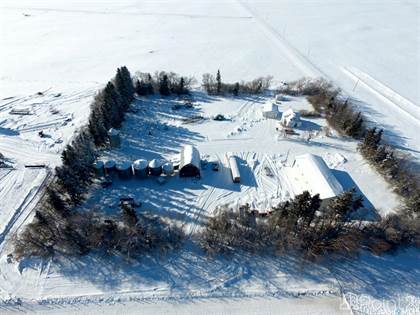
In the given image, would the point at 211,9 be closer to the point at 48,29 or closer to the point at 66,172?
the point at 48,29

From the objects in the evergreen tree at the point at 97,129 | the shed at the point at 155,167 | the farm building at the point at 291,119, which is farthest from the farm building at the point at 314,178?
the evergreen tree at the point at 97,129

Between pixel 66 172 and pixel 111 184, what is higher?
pixel 66 172

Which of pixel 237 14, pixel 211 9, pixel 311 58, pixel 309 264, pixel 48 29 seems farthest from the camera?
pixel 211 9

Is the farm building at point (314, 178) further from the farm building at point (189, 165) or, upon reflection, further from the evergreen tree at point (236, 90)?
the evergreen tree at point (236, 90)

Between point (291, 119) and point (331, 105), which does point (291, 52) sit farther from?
point (291, 119)

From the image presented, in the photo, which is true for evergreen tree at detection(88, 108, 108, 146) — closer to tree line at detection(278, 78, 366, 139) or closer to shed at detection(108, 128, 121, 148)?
shed at detection(108, 128, 121, 148)

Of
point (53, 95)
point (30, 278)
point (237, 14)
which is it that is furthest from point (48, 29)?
point (30, 278)
